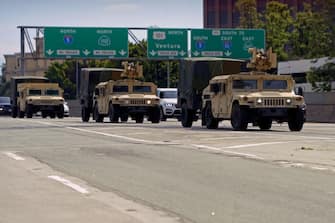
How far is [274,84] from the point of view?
30703mm

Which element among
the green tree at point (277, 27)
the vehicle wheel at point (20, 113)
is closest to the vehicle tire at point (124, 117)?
the vehicle wheel at point (20, 113)

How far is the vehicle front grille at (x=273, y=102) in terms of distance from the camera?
29469mm

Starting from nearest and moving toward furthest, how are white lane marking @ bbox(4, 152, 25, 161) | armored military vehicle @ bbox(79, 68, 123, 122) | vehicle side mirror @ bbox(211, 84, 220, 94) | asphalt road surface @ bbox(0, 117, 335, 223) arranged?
1. asphalt road surface @ bbox(0, 117, 335, 223)
2. white lane marking @ bbox(4, 152, 25, 161)
3. vehicle side mirror @ bbox(211, 84, 220, 94)
4. armored military vehicle @ bbox(79, 68, 123, 122)

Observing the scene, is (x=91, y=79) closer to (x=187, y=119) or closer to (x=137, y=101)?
(x=137, y=101)

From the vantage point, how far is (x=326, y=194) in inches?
500

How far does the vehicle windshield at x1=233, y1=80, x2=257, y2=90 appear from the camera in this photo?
100 ft

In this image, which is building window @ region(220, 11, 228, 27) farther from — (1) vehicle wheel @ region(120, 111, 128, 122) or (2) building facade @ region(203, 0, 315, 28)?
(1) vehicle wheel @ region(120, 111, 128, 122)

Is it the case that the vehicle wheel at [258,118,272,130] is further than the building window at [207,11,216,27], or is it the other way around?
the building window at [207,11,216,27]

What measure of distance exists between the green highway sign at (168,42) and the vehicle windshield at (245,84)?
88.8ft

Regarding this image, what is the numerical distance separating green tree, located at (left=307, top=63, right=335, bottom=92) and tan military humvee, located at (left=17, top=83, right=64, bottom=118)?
18.4 meters

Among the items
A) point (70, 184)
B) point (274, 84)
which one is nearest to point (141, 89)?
point (274, 84)

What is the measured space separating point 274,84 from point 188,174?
51.2ft

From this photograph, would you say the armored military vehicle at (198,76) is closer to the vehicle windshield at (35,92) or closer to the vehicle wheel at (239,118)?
the vehicle wheel at (239,118)

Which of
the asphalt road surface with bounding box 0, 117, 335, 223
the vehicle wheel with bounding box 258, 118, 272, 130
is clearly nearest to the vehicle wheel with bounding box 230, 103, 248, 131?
the vehicle wheel with bounding box 258, 118, 272, 130
